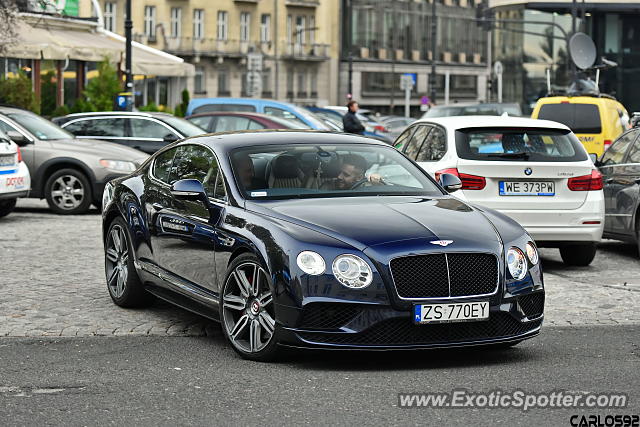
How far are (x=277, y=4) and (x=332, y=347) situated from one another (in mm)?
82958

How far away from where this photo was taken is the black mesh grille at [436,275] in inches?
287

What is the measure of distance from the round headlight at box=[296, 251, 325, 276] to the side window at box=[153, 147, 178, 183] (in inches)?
92.1

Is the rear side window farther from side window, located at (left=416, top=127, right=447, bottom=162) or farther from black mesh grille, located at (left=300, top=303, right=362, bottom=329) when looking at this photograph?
black mesh grille, located at (left=300, top=303, right=362, bottom=329)

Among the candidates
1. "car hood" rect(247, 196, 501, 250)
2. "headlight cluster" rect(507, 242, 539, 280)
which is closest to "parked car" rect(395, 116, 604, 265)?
"car hood" rect(247, 196, 501, 250)

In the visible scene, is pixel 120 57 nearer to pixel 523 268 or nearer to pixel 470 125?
pixel 470 125

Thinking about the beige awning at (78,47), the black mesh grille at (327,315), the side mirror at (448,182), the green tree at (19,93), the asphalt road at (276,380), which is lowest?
the asphalt road at (276,380)

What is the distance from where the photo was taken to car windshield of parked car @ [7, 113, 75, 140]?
2020 cm

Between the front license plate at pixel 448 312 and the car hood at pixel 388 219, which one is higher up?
the car hood at pixel 388 219

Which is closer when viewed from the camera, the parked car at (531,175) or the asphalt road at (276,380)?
the asphalt road at (276,380)

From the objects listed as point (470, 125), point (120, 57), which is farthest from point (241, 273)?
point (120, 57)

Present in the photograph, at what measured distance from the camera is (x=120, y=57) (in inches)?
1496

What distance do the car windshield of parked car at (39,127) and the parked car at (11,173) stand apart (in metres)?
2.07

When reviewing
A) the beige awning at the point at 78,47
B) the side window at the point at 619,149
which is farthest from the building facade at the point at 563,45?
the side window at the point at 619,149

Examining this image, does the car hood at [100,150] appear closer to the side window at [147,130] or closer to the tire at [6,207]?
the tire at [6,207]
